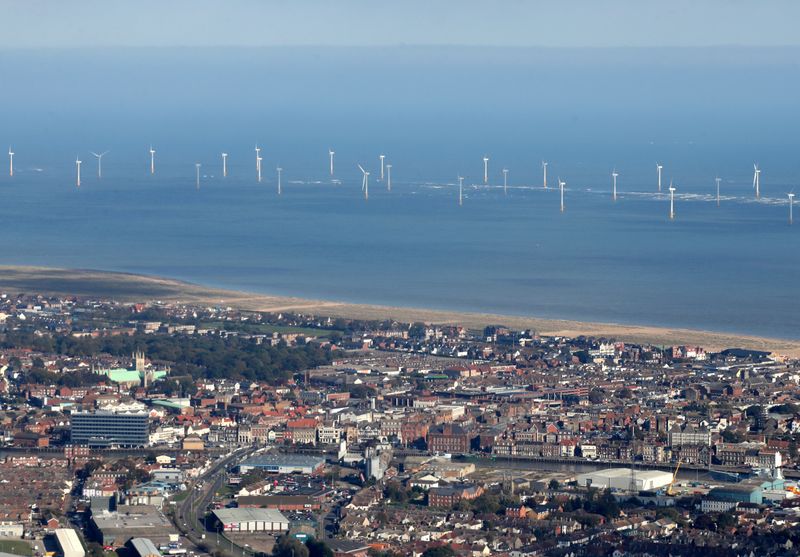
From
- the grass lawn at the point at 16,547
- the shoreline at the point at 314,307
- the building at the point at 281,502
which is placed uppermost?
the shoreline at the point at 314,307

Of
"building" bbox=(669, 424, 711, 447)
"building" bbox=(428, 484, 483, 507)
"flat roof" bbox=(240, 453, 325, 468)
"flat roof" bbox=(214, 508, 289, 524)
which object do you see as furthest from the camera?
"building" bbox=(669, 424, 711, 447)

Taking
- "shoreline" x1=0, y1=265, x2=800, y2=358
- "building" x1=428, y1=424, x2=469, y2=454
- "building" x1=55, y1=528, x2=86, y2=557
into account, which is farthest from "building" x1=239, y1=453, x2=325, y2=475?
"shoreline" x1=0, y1=265, x2=800, y2=358

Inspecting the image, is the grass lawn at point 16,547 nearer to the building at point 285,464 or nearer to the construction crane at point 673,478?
the building at point 285,464

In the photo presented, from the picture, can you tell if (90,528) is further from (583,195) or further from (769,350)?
(583,195)

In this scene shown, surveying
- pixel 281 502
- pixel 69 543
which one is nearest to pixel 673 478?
pixel 281 502

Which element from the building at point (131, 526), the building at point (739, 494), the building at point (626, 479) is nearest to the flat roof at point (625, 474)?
the building at point (626, 479)

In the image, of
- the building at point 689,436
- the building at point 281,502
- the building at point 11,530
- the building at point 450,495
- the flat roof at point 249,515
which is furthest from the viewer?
the building at point 689,436

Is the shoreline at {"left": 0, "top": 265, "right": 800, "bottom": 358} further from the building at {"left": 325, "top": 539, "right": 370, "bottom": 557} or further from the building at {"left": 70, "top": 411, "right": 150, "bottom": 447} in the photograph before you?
the building at {"left": 325, "top": 539, "right": 370, "bottom": 557}

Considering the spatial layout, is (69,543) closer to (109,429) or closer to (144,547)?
(144,547)
